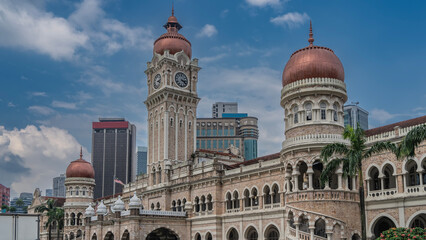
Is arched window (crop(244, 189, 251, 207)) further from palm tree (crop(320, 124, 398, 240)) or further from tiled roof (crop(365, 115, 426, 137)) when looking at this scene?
palm tree (crop(320, 124, 398, 240))

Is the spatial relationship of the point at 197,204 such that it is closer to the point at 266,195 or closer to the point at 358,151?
the point at 266,195

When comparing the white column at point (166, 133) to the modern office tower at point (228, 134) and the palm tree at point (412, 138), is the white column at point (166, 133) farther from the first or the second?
the modern office tower at point (228, 134)

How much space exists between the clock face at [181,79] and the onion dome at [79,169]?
→ 27817 millimetres

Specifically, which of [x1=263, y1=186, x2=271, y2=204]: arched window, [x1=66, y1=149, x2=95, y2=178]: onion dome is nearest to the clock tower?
[x1=263, y1=186, x2=271, y2=204]: arched window

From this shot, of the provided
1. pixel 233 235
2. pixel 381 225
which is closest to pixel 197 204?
pixel 233 235

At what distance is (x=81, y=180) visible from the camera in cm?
7719

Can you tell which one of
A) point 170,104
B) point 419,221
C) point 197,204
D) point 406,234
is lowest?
point 406,234

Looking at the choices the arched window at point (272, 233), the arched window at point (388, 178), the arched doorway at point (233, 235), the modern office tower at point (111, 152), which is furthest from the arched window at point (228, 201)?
the modern office tower at point (111, 152)

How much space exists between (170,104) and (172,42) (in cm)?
787

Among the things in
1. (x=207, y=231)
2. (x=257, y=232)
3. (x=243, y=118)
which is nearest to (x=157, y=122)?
(x=207, y=231)

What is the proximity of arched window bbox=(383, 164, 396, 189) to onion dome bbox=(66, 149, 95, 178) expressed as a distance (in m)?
53.8

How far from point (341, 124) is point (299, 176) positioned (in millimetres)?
4802

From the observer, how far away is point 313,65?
117 ft

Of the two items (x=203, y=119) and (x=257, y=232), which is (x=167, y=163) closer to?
(x=257, y=232)
